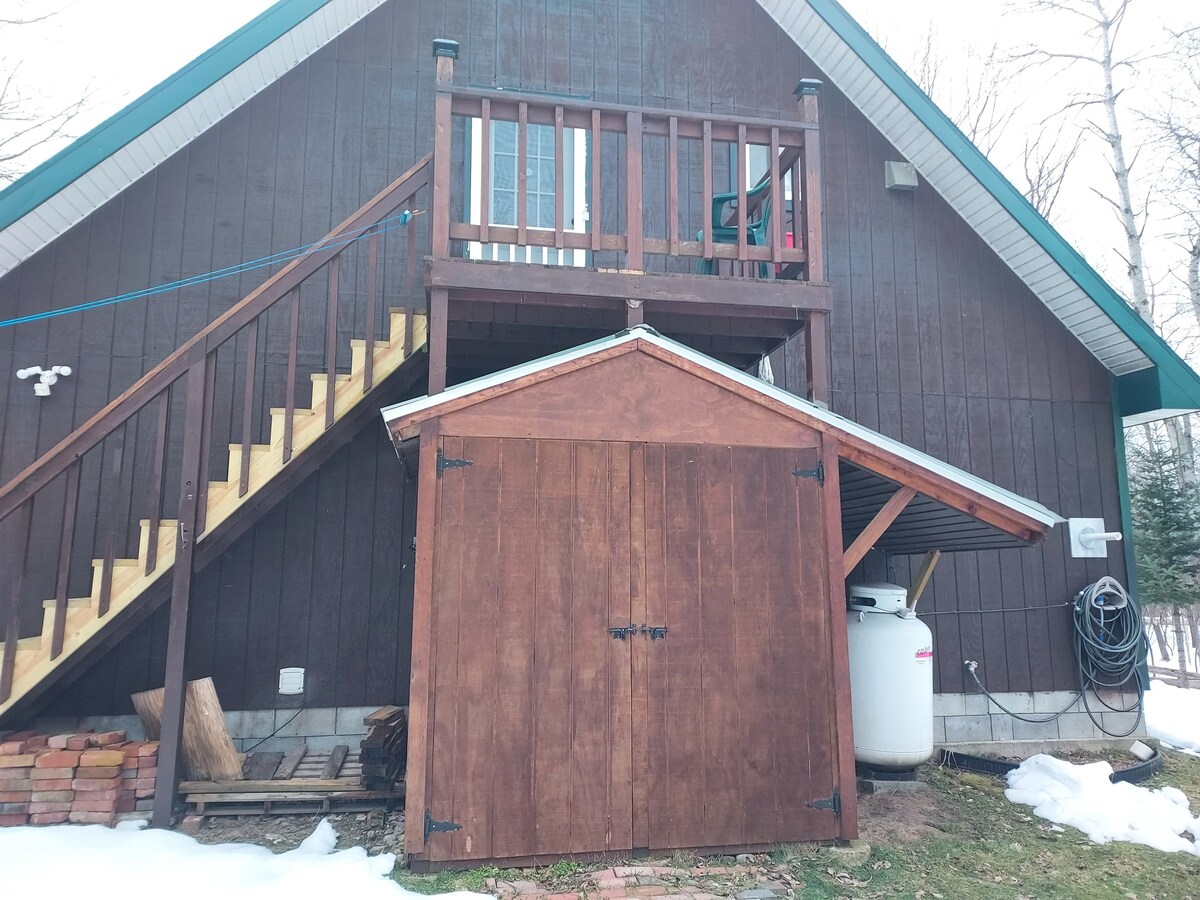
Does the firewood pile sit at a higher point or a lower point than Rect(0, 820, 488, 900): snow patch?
higher

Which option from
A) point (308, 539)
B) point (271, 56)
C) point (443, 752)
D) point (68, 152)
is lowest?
point (443, 752)

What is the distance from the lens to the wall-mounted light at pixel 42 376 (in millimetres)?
5848

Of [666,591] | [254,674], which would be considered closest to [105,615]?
[254,674]

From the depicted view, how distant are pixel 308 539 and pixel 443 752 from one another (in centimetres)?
260

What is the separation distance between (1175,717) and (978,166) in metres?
6.13

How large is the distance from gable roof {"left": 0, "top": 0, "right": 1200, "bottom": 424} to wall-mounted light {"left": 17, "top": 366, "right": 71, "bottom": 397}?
0.79 m

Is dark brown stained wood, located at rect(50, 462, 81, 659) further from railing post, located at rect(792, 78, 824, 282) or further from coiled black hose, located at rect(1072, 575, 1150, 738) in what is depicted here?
coiled black hose, located at rect(1072, 575, 1150, 738)

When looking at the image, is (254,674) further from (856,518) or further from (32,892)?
(856,518)

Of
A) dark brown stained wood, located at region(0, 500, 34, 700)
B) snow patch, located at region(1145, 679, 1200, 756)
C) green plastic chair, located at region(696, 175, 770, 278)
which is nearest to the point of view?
dark brown stained wood, located at region(0, 500, 34, 700)

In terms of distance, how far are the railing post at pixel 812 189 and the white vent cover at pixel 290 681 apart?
15.2ft

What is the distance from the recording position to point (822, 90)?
736 centimetres

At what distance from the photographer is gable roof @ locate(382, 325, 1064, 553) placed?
4406mm

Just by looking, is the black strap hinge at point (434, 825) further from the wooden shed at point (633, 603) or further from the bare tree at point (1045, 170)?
the bare tree at point (1045, 170)

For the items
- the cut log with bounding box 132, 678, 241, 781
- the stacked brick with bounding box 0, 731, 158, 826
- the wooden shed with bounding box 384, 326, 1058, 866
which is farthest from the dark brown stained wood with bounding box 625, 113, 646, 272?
the stacked brick with bounding box 0, 731, 158, 826
